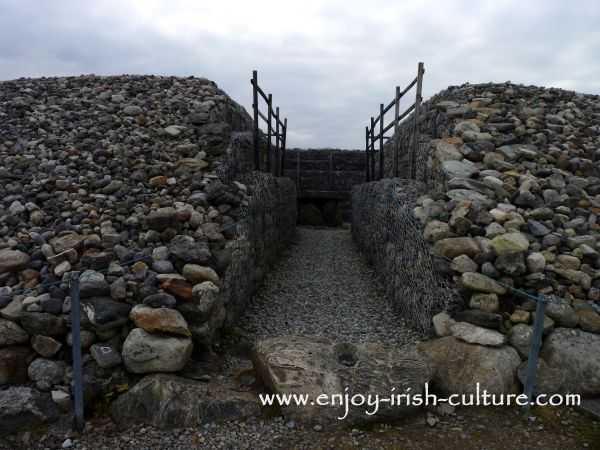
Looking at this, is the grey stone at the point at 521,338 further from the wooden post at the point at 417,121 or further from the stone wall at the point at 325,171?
the stone wall at the point at 325,171

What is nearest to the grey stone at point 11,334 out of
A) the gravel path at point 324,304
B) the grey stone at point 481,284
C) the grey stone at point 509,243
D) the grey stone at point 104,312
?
the grey stone at point 104,312

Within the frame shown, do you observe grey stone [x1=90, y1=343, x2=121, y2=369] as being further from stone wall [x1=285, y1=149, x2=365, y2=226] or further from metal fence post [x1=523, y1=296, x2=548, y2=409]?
stone wall [x1=285, y1=149, x2=365, y2=226]

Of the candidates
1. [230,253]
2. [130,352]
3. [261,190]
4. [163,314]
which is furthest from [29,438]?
[261,190]

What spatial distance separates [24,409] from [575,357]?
15.1ft

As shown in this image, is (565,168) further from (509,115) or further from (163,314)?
(163,314)

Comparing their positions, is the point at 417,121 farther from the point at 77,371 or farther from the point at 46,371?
the point at 46,371

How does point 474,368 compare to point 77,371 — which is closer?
point 77,371

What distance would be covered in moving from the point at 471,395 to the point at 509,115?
5.71 m

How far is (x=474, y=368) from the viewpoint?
3367 millimetres

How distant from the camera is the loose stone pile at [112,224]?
10.8 feet

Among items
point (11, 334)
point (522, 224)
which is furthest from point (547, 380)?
point (11, 334)

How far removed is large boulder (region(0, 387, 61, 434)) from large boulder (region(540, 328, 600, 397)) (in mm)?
4213

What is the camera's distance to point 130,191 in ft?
17.4

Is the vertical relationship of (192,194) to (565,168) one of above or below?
below
